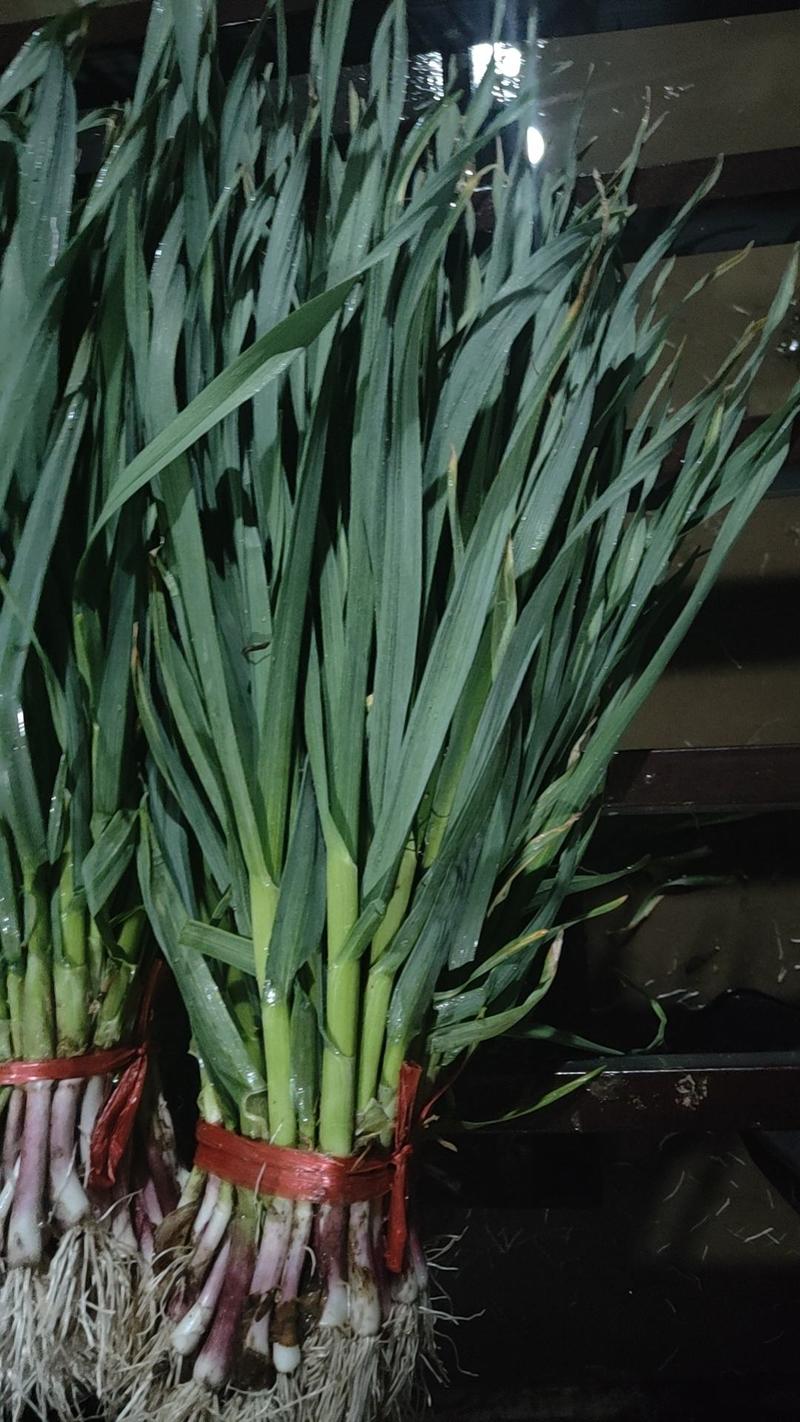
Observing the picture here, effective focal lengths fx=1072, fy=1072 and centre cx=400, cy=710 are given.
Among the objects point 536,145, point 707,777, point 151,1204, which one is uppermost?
point 536,145

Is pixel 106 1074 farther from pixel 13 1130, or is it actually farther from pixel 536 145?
pixel 536 145

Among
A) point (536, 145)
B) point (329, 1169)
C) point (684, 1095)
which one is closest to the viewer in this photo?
point (329, 1169)

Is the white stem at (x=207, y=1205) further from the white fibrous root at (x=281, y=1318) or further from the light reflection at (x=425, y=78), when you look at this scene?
the light reflection at (x=425, y=78)

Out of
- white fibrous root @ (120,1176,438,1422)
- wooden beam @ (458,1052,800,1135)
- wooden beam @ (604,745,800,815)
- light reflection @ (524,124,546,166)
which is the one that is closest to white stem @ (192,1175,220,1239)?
white fibrous root @ (120,1176,438,1422)

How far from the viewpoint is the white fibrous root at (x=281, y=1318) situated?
47 centimetres

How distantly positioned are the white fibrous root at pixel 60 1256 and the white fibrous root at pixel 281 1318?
4cm

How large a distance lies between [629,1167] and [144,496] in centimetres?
64

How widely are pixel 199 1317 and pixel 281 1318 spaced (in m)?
0.04

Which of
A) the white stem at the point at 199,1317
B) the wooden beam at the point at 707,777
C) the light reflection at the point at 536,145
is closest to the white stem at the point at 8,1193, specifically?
the white stem at the point at 199,1317

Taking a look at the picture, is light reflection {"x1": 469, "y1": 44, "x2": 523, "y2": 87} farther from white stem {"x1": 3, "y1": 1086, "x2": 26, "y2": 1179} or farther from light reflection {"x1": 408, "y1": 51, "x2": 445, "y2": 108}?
white stem {"x1": 3, "y1": 1086, "x2": 26, "y2": 1179}

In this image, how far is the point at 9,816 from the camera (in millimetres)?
→ 511

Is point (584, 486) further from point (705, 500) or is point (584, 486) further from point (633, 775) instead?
point (633, 775)

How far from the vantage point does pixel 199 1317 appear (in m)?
0.48

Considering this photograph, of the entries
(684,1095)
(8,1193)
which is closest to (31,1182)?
(8,1193)
